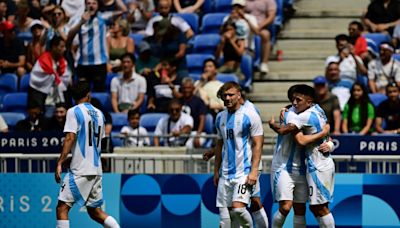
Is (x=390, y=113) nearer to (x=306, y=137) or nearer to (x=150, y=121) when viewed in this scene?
(x=150, y=121)

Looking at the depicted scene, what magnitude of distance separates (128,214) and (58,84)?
4.23 metres

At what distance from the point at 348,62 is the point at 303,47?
2064 millimetres

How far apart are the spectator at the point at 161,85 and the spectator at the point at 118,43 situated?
94 cm

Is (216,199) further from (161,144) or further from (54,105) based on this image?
(54,105)

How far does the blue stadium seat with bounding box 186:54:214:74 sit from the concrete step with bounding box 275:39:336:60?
5.09 feet

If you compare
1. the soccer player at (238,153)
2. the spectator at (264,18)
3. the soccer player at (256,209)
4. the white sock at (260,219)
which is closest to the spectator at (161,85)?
the spectator at (264,18)

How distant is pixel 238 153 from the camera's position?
1429 centimetres

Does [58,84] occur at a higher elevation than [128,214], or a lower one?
higher

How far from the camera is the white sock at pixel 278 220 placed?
14.3 metres

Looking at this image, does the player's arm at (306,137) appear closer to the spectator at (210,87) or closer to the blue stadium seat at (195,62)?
the spectator at (210,87)

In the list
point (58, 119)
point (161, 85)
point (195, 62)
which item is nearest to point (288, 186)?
point (58, 119)

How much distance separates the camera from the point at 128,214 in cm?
1612

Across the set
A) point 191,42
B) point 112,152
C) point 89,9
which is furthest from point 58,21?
point 112,152

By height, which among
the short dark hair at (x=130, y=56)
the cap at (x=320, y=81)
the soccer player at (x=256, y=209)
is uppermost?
the short dark hair at (x=130, y=56)
